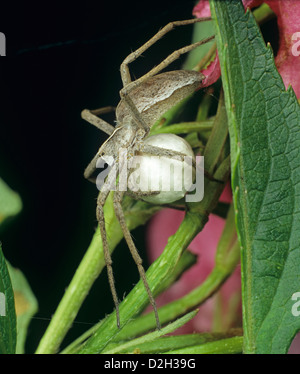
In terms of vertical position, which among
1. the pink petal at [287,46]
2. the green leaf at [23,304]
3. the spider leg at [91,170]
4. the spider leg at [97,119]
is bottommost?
the green leaf at [23,304]

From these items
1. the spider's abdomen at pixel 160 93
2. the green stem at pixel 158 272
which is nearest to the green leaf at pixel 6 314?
the green stem at pixel 158 272

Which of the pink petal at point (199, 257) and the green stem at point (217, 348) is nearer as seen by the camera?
the green stem at point (217, 348)

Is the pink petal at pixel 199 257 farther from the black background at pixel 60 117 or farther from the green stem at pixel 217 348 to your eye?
the green stem at pixel 217 348

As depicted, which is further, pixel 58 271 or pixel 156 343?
pixel 58 271

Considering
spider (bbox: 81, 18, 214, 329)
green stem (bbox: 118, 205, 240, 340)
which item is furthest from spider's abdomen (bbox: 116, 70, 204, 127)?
green stem (bbox: 118, 205, 240, 340)

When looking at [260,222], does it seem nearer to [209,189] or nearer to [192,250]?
[209,189]

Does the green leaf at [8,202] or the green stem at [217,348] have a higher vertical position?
the green leaf at [8,202]

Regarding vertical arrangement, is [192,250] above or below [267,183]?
below
